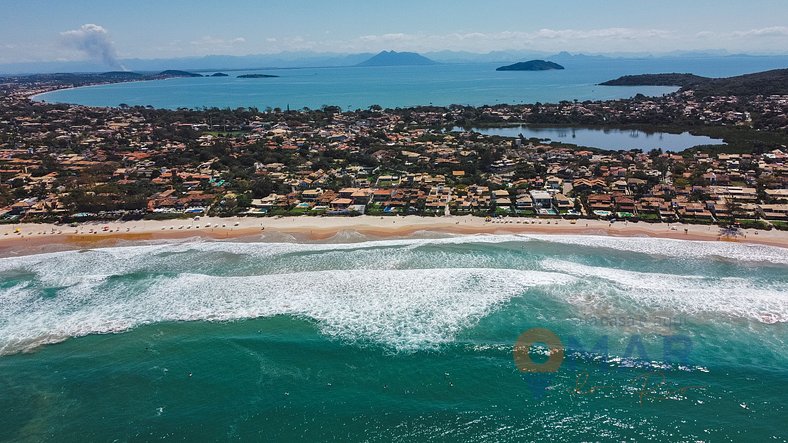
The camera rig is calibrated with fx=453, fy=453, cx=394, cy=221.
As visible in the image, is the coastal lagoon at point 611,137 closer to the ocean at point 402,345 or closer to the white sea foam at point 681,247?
the white sea foam at point 681,247

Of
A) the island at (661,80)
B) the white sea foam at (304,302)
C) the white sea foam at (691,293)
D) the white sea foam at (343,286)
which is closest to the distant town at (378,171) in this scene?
the white sea foam at (343,286)

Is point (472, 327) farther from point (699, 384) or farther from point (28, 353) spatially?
point (28, 353)

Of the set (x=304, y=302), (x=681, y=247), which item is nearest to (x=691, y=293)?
(x=681, y=247)

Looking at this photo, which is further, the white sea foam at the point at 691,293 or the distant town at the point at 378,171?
the distant town at the point at 378,171

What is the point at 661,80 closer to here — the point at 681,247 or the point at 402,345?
the point at 681,247

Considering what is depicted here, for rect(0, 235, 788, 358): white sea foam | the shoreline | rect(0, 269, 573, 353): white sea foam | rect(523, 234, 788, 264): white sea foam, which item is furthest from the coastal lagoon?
rect(0, 269, 573, 353): white sea foam

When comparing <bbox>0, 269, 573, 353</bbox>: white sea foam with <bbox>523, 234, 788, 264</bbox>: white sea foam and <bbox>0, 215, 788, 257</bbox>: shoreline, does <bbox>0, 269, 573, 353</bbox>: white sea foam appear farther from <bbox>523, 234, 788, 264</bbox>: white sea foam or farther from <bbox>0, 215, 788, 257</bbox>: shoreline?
<bbox>0, 215, 788, 257</bbox>: shoreline
